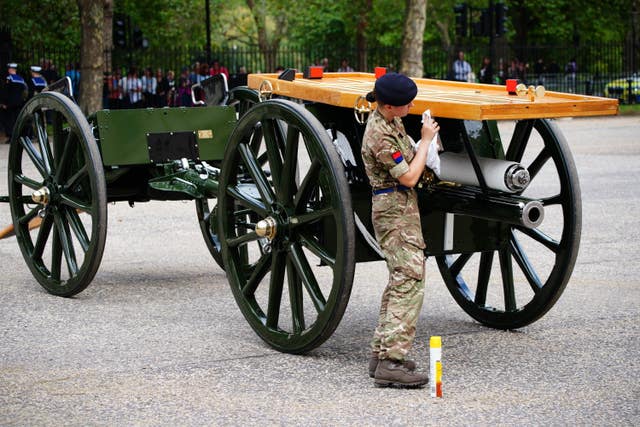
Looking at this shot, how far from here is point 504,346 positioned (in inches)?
252

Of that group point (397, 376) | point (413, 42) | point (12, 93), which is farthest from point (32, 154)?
point (413, 42)

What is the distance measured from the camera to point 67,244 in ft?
26.4

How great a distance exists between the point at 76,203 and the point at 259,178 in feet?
6.59

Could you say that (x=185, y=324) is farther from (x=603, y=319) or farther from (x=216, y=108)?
(x=603, y=319)

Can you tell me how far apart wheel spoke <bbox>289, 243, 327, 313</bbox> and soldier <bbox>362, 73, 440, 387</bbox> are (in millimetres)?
455

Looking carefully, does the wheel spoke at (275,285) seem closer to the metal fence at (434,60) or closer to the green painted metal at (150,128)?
the green painted metal at (150,128)

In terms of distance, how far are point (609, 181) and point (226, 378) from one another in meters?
9.92

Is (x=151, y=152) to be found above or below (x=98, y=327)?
above

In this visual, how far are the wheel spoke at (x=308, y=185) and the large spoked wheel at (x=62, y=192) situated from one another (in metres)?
1.97

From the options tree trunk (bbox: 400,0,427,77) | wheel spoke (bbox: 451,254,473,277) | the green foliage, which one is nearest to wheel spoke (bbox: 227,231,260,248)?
wheel spoke (bbox: 451,254,473,277)

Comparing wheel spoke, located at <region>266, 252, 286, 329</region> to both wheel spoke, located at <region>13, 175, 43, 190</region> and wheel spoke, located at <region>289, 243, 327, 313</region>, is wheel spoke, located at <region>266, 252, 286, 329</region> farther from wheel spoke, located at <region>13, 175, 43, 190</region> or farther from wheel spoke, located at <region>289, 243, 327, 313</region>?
wheel spoke, located at <region>13, 175, 43, 190</region>

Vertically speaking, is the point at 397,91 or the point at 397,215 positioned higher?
the point at 397,91

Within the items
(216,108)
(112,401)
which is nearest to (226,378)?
(112,401)

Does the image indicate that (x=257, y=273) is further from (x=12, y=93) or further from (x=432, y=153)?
(x=12, y=93)
